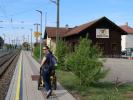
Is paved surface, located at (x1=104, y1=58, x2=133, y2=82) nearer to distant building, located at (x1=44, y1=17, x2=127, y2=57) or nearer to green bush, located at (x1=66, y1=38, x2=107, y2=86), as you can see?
green bush, located at (x1=66, y1=38, x2=107, y2=86)

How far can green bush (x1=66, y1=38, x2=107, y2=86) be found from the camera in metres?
15.8

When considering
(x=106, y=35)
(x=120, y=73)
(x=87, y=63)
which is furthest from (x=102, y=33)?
(x=87, y=63)

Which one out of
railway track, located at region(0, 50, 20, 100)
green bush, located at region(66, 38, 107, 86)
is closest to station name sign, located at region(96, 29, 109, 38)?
railway track, located at region(0, 50, 20, 100)

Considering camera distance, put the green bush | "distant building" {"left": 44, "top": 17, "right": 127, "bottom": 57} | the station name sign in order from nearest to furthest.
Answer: the green bush < "distant building" {"left": 44, "top": 17, "right": 127, "bottom": 57} < the station name sign

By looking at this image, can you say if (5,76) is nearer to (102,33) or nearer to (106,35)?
(102,33)

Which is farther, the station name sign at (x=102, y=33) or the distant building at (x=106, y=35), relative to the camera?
the station name sign at (x=102, y=33)

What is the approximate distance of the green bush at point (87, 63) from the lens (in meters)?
15.8

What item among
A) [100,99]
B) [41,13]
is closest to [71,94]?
[100,99]

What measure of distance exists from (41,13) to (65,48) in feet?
66.6

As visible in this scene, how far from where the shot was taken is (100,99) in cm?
1196

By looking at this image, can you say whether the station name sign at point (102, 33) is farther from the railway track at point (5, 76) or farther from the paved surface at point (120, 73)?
the paved surface at point (120, 73)

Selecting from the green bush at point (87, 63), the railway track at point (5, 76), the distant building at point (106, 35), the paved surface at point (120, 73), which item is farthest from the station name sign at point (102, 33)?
the green bush at point (87, 63)

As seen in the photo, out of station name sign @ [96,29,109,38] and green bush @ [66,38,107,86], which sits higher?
station name sign @ [96,29,109,38]

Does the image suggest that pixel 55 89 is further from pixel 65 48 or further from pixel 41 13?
pixel 41 13
